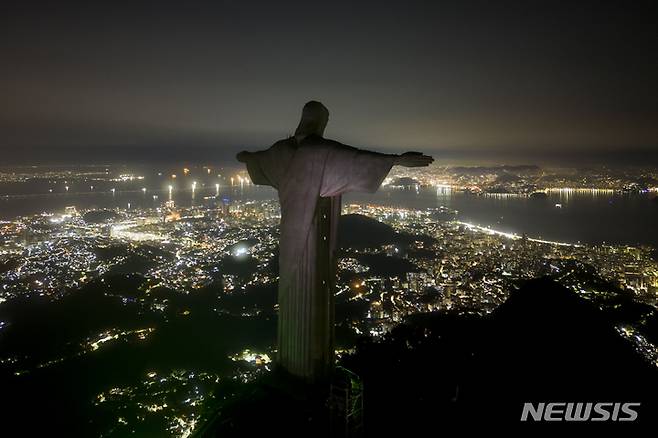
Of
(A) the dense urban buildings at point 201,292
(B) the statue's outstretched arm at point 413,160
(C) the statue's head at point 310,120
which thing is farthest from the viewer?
(A) the dense urban buildings at point 201,292

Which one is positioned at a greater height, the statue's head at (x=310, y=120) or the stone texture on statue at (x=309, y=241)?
the statue's head at (x=310, y=120)

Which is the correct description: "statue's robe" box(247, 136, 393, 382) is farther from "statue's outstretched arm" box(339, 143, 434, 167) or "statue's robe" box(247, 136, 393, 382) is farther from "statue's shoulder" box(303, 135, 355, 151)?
"statue's outstretched arm" box(339, 143, 434, 167)

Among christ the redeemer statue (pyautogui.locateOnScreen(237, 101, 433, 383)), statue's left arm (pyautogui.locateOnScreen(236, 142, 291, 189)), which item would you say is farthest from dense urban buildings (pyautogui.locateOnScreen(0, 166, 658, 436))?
statue's left arm (pyautogui.locateOnScreen(236, 142, 291, 189))

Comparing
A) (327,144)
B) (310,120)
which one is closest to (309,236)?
(327,144)
